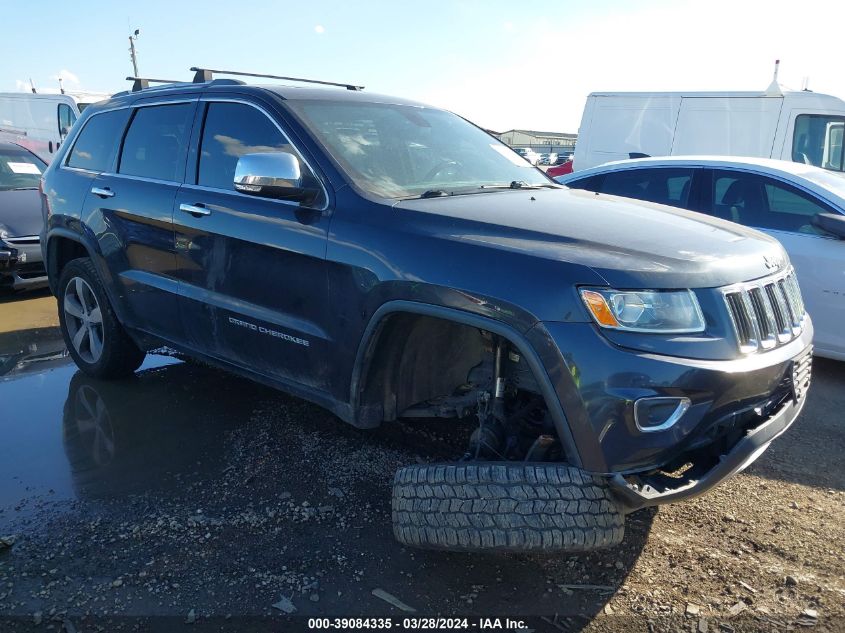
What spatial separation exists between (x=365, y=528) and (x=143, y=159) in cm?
268

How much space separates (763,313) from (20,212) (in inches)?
306

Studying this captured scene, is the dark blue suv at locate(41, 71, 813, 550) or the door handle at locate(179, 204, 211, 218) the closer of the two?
the dark blue suv at locate(41, 71, 813, 550)

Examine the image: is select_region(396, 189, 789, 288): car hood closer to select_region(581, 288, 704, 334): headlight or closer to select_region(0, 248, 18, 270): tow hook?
select_region(581, 288, 704, 334): headlight

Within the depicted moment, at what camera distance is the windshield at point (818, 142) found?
30.8ft

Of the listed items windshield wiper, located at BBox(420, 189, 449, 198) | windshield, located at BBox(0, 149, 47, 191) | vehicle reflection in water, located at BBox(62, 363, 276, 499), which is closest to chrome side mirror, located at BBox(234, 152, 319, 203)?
windshield wiper, located at BBox(420, 189, 449, 198)

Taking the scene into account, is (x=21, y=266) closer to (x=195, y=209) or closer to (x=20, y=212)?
(x=20, y=212)

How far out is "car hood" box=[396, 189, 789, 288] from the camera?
238 cm

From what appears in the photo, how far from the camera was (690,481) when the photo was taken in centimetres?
237

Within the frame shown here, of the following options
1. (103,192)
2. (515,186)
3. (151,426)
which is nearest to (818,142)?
(515,186)

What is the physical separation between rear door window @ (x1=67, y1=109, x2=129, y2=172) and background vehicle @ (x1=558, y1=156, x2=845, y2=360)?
12.1 ft

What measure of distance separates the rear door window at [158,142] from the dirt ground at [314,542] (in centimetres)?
154

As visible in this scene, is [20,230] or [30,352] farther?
[20,230]

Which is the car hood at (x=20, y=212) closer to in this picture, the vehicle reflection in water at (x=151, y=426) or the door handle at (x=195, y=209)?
the vehicle reflection in water at (x=151, y=426)

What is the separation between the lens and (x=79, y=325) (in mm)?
4996
